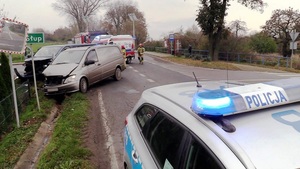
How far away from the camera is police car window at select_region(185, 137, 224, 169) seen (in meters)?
1.58

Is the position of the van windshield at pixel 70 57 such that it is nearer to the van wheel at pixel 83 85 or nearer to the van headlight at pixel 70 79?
the van wheel at pixel 83 85

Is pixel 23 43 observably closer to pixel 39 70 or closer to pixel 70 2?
pixel 39 70

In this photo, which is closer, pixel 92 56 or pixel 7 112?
pixel 7 112

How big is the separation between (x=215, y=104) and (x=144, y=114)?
4.46ft

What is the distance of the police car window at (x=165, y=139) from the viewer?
6.63ft

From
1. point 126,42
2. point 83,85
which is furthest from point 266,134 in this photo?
point 126,42

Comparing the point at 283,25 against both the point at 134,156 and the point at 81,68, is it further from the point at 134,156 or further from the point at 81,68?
the point at 134,156

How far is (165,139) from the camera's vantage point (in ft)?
7.43

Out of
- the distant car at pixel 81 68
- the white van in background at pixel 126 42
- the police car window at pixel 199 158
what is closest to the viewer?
the police car window at pixel 199 158

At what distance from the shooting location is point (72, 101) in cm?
945

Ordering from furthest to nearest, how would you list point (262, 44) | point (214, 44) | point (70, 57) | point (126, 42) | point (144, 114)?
point (262, 44), point (214, 44), point (126, 42), point (70, 57), point (144, 114)

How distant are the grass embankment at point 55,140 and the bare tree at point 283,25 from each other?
3717cm

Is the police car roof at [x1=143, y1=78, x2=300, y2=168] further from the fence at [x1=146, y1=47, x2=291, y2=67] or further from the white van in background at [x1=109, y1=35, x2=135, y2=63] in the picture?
the fence at [x1=146, y1=47, x2=291, y2=67]

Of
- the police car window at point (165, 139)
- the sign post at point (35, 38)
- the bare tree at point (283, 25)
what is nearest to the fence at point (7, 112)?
the sign post at point (35, 38)
